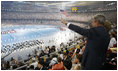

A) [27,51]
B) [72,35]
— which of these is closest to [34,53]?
[27,51]

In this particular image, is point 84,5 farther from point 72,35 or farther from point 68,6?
point 72,35

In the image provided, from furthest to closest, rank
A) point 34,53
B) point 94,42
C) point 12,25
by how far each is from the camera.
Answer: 1. point 12,25
2. point 34,53
3. point 94,42

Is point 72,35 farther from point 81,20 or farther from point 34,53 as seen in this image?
point 34,53

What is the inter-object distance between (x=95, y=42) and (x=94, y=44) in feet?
0.06

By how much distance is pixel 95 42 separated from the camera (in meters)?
0.73

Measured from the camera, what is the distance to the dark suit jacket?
70 centimetres

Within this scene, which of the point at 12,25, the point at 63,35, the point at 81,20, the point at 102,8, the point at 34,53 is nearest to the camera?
the point at 34,53

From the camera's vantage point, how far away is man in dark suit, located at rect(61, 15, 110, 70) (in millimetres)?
707

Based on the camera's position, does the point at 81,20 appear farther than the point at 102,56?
Yes

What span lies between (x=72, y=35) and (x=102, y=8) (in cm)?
156

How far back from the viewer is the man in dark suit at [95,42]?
27.8 inches

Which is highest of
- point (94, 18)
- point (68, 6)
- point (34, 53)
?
point (68, 6)

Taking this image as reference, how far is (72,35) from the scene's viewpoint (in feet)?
14.6

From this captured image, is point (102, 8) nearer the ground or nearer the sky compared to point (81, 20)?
nearer the sky
